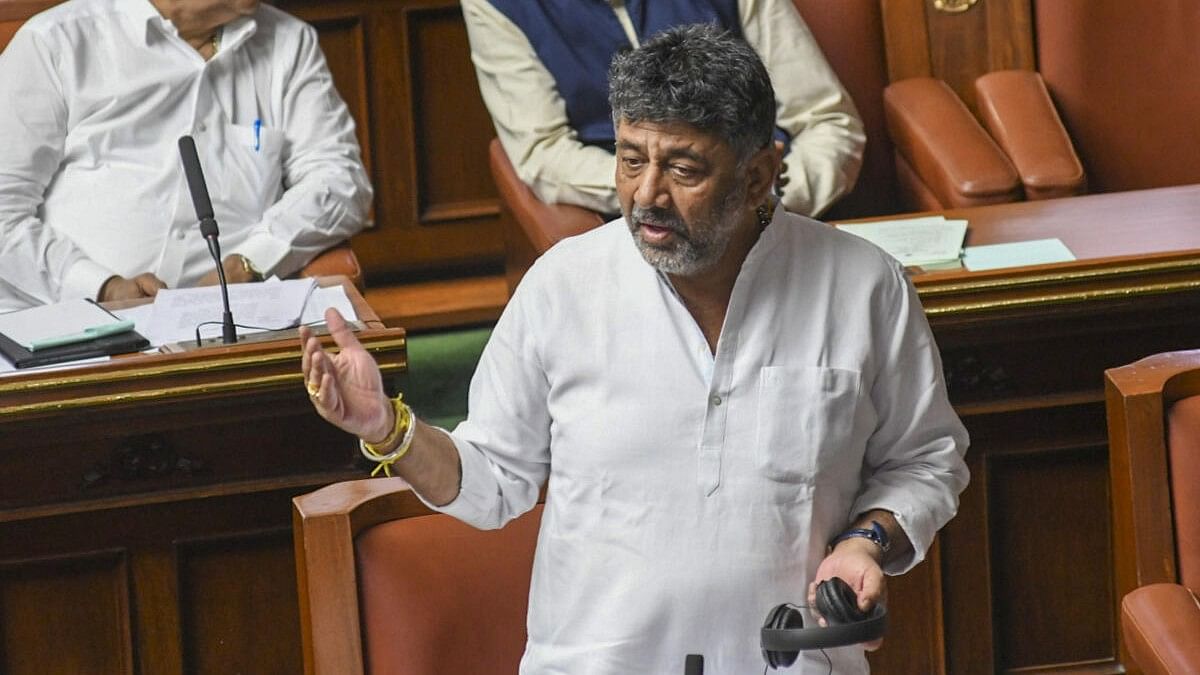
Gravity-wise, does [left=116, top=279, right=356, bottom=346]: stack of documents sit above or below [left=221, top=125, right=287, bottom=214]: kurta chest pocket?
below

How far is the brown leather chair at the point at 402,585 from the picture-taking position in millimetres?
1733

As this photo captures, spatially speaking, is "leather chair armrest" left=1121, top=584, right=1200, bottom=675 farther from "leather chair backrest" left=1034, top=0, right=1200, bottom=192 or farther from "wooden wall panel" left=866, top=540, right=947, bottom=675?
"leather chair backrest" left=1034, top=0, right=1200, bottom=192

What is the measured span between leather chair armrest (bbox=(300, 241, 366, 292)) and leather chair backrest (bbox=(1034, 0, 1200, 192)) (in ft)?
4.89

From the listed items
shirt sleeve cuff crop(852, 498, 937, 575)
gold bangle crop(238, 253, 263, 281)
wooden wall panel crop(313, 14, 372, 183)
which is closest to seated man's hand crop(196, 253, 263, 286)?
gold bangle crop(238, 253, 263, 281)

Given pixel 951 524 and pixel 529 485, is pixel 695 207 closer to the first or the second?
pixel 529 485

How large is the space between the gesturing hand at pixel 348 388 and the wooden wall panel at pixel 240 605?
853mm

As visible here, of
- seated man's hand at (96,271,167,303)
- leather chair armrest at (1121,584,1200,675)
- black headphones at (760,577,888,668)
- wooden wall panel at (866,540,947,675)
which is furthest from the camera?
seated man's hand at (96,271,167,303)

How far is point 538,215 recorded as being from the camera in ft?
9.96

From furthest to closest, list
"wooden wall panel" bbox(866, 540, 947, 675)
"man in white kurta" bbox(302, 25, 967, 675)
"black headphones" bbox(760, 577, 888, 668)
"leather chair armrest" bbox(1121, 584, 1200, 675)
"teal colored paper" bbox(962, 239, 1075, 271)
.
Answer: "teal colored paper" bbox(962, 239, 1075, 271) → "wooden wall panel" bbox(866, 540, 947, 675) → "leather chair armrest" bbox(1121, 584, 1200, 675) → "man in white kurta" bbox(302, 25, 967, 675) → "black headphones" bbox(760, 577, 888, 668)

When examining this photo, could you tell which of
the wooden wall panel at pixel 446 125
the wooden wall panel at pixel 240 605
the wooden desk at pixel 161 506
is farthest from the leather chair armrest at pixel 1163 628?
the wooden wall panel at pixel 446 125

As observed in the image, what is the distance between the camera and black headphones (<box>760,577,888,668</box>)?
153cm

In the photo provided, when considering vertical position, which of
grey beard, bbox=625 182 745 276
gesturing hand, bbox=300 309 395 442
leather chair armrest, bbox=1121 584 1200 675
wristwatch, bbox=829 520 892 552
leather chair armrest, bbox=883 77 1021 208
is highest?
grey beard, bbox=625 182 745 276

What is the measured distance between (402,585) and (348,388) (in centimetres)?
28

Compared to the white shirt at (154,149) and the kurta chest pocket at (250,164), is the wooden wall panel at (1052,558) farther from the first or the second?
the kurta chest pocket at (250,164)
